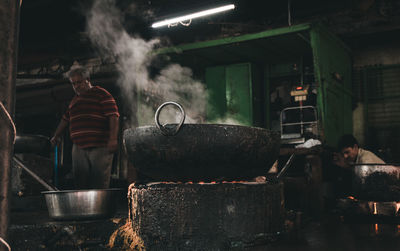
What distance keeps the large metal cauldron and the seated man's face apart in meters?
3.10

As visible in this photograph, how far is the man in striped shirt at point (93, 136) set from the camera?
4.36m

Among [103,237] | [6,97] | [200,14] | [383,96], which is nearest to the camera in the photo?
[6,97]

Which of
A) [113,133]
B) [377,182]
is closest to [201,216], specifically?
[113,133]

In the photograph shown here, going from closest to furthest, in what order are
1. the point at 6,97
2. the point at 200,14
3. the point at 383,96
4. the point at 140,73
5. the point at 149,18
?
1. the point at 6,97
2. the point at 200,14
3. the point at 383,96
4. the point at 140,73
5. the point at 149,18

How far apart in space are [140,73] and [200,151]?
5.33 meters

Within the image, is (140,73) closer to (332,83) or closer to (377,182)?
(332,83)

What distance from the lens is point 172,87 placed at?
26.2ft

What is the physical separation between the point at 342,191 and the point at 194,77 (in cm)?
420

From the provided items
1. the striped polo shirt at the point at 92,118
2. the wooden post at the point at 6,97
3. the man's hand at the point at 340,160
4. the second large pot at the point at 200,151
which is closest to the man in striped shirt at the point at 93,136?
the striped polo shirt at the point at 92,118

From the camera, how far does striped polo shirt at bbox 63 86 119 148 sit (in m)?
4.36

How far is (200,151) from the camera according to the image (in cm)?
239

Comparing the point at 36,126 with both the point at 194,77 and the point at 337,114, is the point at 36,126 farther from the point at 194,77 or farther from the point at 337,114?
the point at 337,114

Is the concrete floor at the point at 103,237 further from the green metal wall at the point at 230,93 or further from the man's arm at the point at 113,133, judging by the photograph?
the green metal wall at the point at 230,93

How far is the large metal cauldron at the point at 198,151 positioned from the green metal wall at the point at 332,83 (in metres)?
3.57
